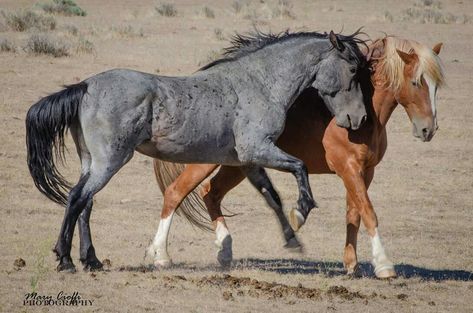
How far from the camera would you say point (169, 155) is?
8.30 m

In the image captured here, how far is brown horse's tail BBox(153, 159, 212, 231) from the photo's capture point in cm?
988

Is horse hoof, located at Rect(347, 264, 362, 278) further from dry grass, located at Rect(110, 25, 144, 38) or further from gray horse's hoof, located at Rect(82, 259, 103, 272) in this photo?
dry grass, located at Rect(110, 25, 144, 38)

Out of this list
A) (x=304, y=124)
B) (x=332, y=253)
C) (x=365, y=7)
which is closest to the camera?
(x=304, y=124)

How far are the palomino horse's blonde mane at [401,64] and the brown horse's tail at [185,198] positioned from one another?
2233 mm

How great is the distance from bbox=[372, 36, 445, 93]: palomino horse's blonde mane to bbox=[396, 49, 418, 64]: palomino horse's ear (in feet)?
0.10

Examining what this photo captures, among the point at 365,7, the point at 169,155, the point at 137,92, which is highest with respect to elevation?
the point at 137,92

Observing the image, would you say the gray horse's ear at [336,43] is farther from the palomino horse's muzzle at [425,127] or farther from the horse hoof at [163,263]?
the horse hoof at [163,263]

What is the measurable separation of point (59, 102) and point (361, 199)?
2.77m

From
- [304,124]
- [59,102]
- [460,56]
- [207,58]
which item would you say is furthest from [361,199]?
[460,56]

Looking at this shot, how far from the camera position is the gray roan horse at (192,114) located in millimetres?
7855

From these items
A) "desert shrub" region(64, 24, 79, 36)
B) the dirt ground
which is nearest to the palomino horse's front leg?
the dirt ground

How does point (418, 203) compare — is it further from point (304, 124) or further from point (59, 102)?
point (59, 102)

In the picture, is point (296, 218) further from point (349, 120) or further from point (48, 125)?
point (48, 125)

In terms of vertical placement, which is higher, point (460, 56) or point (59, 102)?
point (59, 102)
